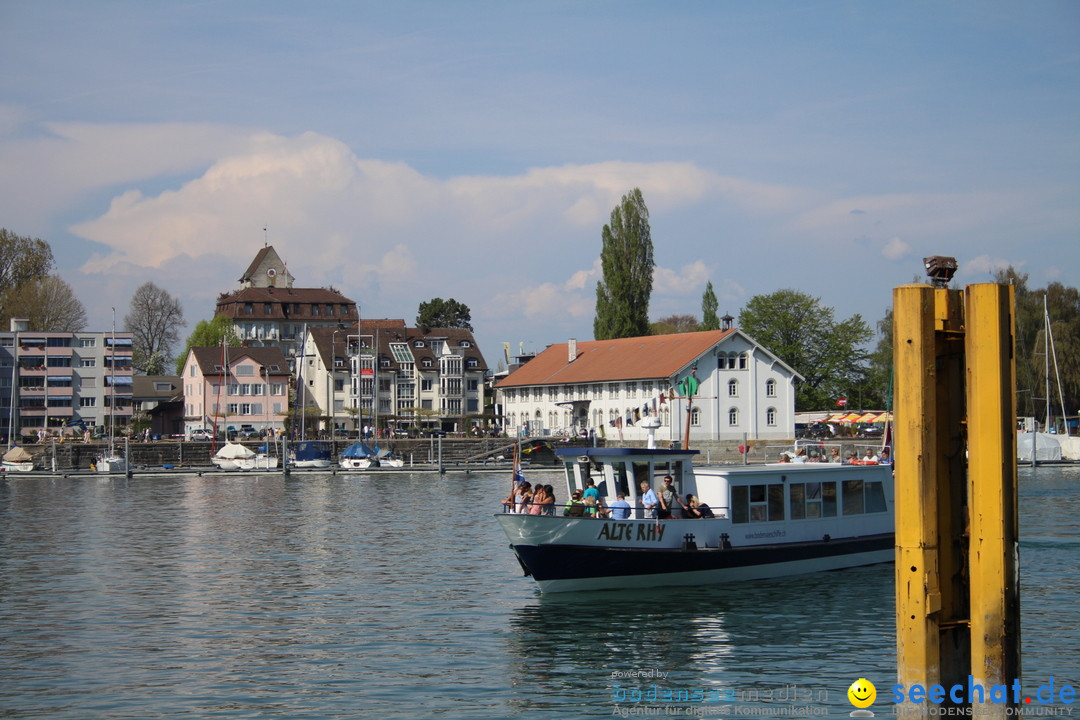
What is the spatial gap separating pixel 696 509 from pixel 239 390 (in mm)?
108076

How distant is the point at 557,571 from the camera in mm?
26562

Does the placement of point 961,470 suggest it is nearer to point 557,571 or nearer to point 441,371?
point 557,571

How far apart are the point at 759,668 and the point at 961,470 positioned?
9.20 metres

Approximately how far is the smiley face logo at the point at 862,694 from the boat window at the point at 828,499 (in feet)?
42.2

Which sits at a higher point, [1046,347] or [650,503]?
[1046,347]

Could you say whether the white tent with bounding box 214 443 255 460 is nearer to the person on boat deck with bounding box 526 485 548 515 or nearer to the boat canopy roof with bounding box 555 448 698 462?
the boat canopy roof with bounding box 555 448 698 462

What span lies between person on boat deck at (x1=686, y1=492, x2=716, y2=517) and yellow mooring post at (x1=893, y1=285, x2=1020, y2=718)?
613 inches

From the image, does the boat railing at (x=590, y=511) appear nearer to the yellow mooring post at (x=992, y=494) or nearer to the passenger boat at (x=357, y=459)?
the yellow mooring post at (x=992, y=494)

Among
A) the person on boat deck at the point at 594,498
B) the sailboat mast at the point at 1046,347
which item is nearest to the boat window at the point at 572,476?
the person on boat deck at the point at 594,498

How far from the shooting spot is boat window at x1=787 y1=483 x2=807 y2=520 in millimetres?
29969

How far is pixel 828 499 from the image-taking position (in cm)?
3091

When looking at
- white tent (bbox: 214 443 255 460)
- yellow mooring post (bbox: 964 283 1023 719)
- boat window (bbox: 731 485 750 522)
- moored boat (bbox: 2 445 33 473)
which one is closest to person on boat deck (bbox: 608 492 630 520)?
boat window (bbox: 731 485 750 522)

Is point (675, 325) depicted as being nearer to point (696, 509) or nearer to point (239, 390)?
point (239, 390)

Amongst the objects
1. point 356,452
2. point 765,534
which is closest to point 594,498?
point 765,534
